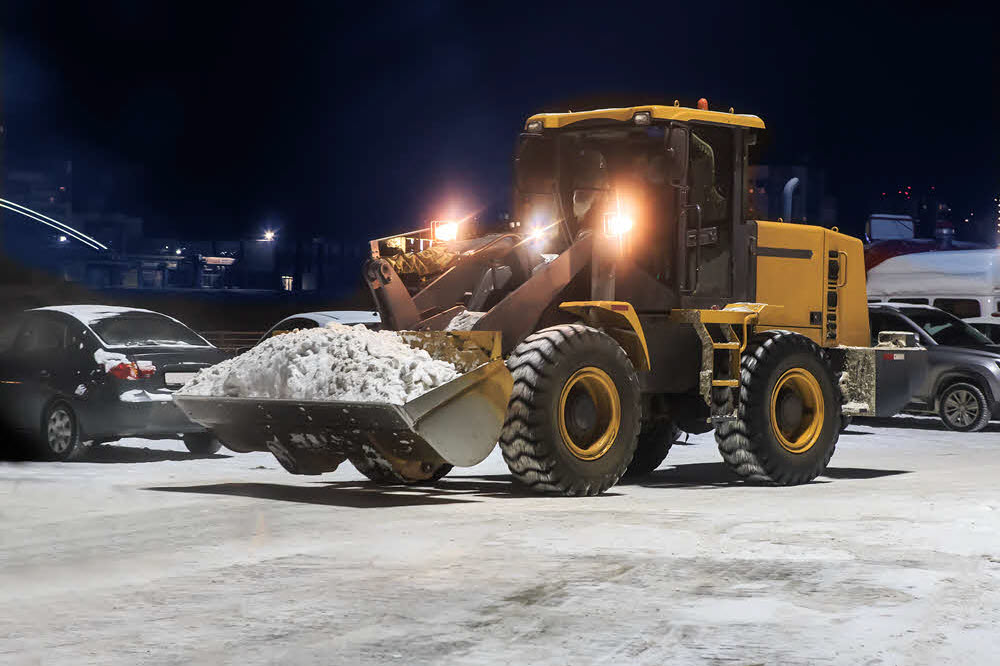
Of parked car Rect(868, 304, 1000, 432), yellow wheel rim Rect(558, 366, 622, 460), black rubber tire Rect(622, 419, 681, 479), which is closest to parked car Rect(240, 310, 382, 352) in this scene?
black rubber tire Rect(622, 419, 681, 479)

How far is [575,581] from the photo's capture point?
26.7 ft

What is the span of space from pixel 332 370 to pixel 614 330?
2562 mm

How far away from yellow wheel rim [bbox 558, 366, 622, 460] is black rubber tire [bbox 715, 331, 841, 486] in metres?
1.72

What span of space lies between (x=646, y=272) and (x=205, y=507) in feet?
14.5

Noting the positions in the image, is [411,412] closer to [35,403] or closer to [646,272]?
[646,272]

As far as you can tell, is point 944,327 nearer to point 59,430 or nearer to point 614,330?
point 614,330

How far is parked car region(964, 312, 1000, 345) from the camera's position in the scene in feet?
79.7

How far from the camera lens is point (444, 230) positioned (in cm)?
1427

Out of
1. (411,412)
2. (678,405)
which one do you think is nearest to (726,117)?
(678,405)

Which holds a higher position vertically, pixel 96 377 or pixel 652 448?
pixel 96 377

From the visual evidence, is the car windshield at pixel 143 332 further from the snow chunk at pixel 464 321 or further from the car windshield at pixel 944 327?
the car windshield at pixel 944 327

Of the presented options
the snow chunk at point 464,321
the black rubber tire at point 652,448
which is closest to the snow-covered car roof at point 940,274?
the black rubber tire at point 652,448

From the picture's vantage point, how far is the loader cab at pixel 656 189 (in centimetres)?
1341

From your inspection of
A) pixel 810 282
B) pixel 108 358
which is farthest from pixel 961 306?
pixel 108 358
